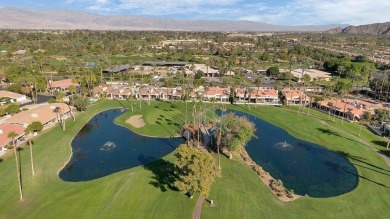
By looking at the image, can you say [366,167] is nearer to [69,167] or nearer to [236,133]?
[236,133]

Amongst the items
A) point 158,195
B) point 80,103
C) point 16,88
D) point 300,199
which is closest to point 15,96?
point 16,88

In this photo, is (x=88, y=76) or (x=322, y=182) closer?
(x=322, y=182)

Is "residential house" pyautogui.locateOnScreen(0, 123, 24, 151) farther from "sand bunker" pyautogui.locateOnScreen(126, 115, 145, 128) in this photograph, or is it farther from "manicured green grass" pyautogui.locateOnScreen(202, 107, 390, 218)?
"manicured green grass" pyautogui.locateOnScreen(202, 107, 390, 218)

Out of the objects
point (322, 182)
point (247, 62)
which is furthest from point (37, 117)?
point (247, 62)

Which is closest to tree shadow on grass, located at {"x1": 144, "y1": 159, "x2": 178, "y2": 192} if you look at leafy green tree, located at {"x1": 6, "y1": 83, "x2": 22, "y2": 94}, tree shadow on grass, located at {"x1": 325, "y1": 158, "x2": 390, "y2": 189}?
tree shadow on grass, located at {"x1": 325, "y1": 158, "x2": 390, "y2": 189}

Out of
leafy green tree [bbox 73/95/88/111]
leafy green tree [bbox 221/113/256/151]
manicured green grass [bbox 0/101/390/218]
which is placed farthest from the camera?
leafy green tree [bbox 73/95/88/111]

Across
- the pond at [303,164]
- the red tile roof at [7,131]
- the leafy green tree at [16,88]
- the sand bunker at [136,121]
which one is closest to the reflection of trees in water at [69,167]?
the red tile roof at [7,131]

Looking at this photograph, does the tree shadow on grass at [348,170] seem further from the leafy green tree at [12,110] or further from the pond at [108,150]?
the leafy green tree at [12,110]

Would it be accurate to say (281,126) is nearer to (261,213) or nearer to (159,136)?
(159,136)
